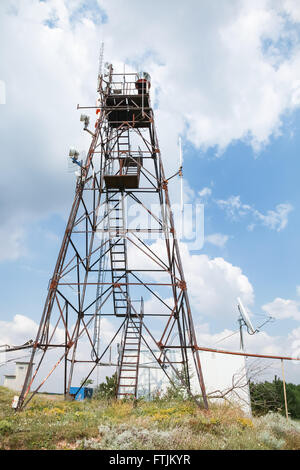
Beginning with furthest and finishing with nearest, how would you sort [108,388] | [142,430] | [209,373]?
[209,373]
[108,388]
[142,430]

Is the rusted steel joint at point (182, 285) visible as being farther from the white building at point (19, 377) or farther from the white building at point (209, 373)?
the white building at point (19, 377)

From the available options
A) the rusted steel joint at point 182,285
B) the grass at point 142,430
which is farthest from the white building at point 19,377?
the rusted steel joint at point 182,285

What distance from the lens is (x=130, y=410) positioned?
11.6 metres

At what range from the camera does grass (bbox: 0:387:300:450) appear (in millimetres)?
7844

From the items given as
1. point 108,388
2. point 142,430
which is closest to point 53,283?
point 108,388

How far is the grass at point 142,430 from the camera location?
7844 mm

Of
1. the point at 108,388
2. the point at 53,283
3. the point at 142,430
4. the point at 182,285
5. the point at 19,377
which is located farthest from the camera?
the point at 19,377

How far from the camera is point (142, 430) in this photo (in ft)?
27.9

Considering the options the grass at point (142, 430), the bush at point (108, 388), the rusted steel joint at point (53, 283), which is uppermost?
the rusted steel joint at point (53, 283)

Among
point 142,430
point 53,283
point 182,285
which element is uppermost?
point 182,285

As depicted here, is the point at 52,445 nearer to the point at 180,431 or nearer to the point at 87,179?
the point at 180,431

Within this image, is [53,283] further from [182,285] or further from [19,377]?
[19,377]

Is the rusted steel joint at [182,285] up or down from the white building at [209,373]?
up
